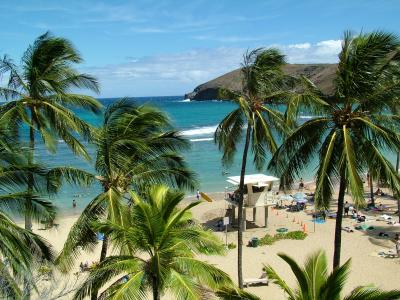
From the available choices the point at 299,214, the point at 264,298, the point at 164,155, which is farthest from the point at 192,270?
the point at 299,214

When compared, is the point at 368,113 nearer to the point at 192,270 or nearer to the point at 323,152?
the point at 323,152

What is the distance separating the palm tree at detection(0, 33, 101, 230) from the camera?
1179 cm

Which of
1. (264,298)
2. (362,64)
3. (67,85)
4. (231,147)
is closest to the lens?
(362,64)

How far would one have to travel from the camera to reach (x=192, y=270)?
8547mm

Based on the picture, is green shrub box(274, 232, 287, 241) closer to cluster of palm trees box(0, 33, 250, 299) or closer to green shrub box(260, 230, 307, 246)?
green shrub box(260, 230, 307, 246)

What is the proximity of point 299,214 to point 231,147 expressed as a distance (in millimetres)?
16395

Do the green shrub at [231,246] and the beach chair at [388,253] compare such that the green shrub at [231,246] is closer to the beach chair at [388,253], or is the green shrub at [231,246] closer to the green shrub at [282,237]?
the green shrub at [282,237]

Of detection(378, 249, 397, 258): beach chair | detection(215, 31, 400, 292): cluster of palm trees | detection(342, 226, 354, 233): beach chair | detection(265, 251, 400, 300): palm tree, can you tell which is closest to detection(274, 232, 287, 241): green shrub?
detection(342, 226, 354, 233): beach chair

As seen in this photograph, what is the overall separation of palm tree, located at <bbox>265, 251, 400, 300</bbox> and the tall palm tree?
168 inches

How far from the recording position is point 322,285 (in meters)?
7.09

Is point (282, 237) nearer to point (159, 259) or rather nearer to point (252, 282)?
point (252, 282)

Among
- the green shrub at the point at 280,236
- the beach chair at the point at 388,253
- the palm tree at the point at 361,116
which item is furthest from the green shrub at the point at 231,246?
the palm tree at the point at 361,116

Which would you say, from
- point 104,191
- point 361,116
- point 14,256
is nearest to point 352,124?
point 361,116

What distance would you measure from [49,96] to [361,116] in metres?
7.90
